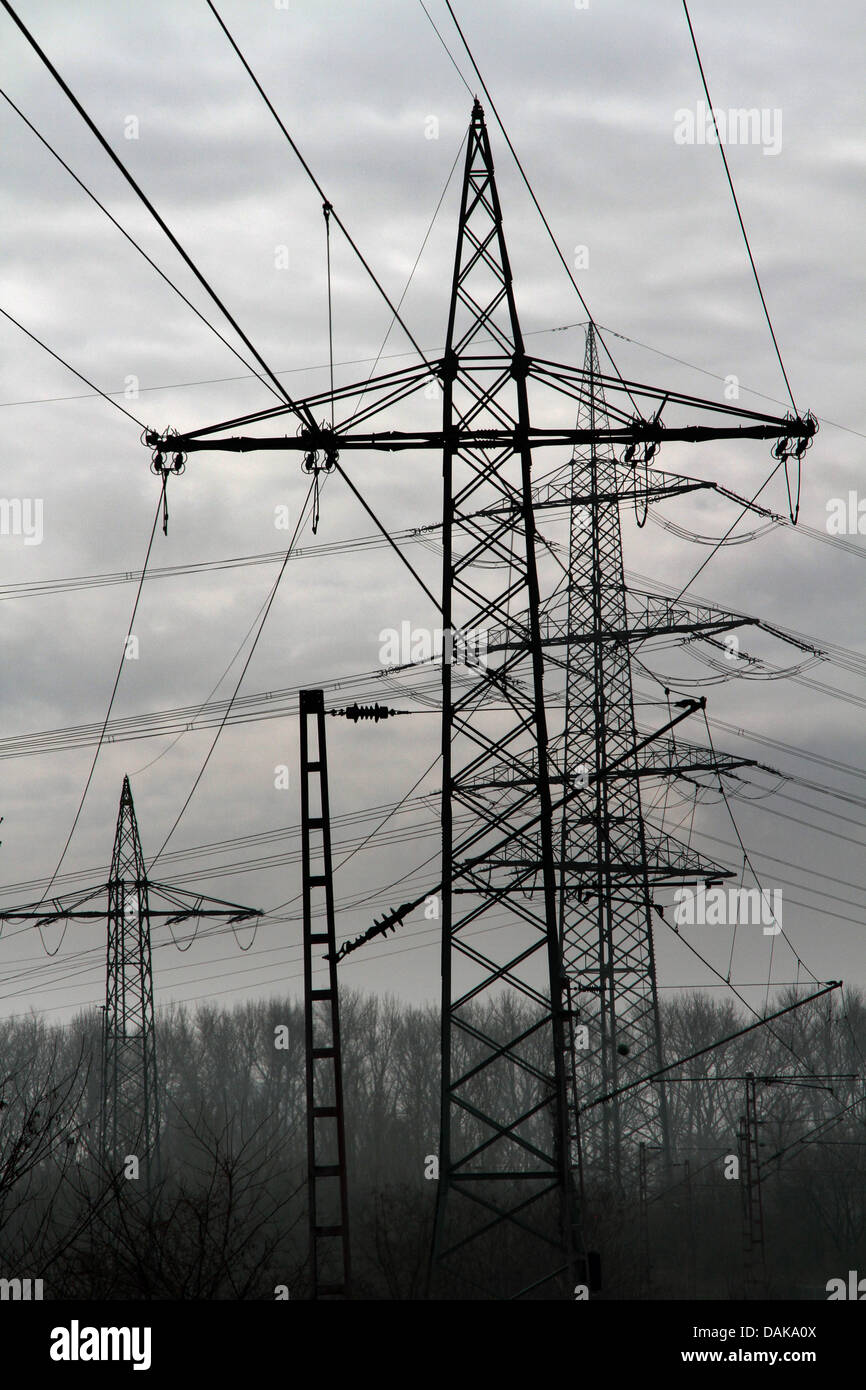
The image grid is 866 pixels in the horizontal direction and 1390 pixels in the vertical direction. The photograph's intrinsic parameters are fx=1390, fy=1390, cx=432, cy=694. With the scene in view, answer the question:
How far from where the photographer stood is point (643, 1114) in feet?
110

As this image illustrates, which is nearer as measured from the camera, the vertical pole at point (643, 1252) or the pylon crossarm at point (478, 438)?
the pylon crossarm at point (478, 438)

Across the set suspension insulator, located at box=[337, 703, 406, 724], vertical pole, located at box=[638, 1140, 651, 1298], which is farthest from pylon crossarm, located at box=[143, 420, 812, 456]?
vertical pole, located at box=[638, 1140, 651, 1298]

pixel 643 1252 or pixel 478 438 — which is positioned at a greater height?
pixel 478 438

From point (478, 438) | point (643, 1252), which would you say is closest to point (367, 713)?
point (478, 438)

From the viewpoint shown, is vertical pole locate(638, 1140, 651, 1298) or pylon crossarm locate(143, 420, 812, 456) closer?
pylon crossarm locate(143, 420, 812, 456)

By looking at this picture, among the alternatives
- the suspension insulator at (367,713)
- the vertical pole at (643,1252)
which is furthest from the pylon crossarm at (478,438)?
the vertical pole at (643,1252)

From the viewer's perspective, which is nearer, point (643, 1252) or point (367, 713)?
point (367, 713)

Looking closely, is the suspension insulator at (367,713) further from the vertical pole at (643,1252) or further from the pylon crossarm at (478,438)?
the vertical pole at (643,1252)

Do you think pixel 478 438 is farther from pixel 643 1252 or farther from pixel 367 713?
pixel 643 1252

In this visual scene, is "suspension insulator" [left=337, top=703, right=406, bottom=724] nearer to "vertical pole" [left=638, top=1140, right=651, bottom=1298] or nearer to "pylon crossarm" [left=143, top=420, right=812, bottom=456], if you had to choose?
"pylon crossarm" [left=143, top=420, right=812, bottom=456]

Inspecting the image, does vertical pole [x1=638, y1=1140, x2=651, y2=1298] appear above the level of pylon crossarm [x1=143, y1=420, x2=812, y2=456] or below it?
below
